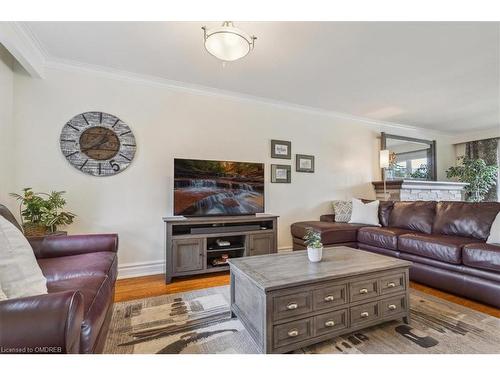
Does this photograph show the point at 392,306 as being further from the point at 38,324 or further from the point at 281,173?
the point at 281,173

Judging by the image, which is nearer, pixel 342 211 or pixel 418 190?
pixel 342 211

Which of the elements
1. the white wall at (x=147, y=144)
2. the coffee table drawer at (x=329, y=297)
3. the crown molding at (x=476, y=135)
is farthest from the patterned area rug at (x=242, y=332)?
the crown molding at (x=476, y=135)

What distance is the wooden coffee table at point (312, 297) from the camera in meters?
1.37

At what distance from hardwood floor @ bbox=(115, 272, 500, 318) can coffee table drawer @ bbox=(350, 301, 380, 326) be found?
1.07 metres

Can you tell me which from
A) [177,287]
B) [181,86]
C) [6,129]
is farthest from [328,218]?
[6,129]

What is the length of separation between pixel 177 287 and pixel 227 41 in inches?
89.5

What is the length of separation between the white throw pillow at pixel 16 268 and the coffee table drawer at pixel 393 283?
6.36ft

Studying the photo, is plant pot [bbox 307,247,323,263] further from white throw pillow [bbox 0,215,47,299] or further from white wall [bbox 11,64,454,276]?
white wall [bbox 11,64,454,276]

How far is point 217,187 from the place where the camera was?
3.05 metres

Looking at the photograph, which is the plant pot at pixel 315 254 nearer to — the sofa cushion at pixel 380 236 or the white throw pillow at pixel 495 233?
the sofa cushion at pixel 380 236

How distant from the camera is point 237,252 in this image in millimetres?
3053
